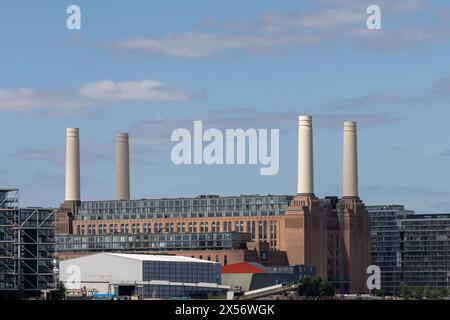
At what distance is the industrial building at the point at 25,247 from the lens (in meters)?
194

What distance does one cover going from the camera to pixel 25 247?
194875 millimetres

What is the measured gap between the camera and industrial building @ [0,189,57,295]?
637ft

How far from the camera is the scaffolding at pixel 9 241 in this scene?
194000 mm

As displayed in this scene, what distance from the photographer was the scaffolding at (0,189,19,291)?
19400 cm

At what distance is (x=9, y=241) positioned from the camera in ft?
637

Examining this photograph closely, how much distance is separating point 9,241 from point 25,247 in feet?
7.35
